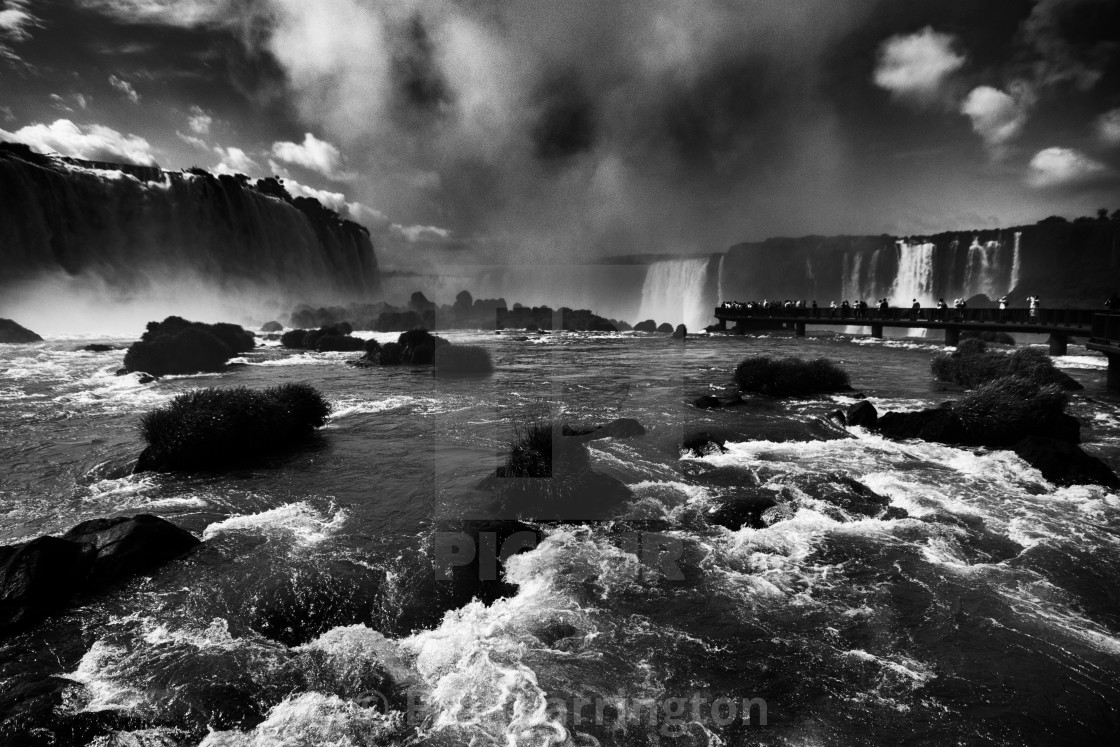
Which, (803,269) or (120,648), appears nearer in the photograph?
(120,648)

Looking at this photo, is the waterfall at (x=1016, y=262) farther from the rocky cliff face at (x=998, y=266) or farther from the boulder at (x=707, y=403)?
the boulder at (x=707, y=403)

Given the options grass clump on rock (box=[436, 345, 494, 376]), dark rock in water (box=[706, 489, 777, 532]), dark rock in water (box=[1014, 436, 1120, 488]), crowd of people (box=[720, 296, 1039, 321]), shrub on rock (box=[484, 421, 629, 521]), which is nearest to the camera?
dark rock in water (box=[706, 489, 777, 532])

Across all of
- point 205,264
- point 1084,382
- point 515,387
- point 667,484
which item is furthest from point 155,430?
point 205,264

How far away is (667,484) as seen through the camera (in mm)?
11609

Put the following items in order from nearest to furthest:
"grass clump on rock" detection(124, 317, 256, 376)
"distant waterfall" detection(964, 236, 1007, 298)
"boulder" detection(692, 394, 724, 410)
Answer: "boulder" detection(692, 394, 724, 410)
"grass clump on rock" detection(124, 317, 256, 376)
"distant waterfall" detection(964, 236, 1007, 298)

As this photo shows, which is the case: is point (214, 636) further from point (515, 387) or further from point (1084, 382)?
point (1084, 382)

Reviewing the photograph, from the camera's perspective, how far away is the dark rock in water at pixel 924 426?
14617 mm

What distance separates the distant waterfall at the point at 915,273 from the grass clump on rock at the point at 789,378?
258 feet

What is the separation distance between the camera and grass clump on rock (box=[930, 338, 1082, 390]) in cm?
1972

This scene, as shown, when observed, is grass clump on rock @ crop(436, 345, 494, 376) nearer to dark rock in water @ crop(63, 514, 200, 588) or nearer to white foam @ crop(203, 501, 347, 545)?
white foam @ crop(203, 501, 347, 545)

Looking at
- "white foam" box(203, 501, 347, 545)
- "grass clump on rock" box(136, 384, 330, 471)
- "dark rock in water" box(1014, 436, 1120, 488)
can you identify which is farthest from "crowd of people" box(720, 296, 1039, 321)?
"grass clump on rock" box(136, 384, 330, 471)

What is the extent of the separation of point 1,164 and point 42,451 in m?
71.3

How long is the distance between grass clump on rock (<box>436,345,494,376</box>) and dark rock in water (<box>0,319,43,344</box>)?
40.8m

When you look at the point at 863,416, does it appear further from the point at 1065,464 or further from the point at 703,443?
the point at 703,443
